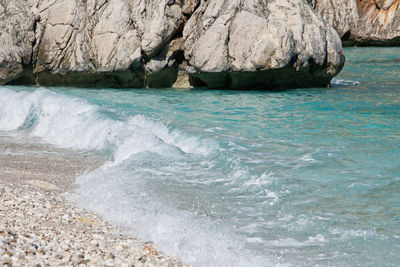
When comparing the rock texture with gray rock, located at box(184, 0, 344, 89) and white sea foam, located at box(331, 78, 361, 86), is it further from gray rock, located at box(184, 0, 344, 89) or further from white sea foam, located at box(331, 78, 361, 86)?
gray rock, located at box(184, 0, 344, 89)

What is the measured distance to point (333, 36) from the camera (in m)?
17.2

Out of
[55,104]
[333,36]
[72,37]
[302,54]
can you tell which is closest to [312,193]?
[55,104]

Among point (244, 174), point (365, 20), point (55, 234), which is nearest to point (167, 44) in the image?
point (244, 174)

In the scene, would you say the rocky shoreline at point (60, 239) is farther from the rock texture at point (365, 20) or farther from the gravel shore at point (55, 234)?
the rock texture at point (365, 20)

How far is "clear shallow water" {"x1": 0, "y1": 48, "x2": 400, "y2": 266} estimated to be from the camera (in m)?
4.55

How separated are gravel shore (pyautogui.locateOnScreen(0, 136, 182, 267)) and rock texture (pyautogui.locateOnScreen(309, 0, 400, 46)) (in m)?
37.1

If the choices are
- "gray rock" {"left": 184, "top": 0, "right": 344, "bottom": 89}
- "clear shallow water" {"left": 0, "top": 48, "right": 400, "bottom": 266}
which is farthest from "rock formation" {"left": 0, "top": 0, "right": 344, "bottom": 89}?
"clear shallow water" {"left": 0, "top": 48, "right": 400, "bottom": 266}

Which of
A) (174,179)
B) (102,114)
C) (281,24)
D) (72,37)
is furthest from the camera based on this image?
(72,37)

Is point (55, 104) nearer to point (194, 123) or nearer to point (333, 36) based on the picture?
point (194, 123)

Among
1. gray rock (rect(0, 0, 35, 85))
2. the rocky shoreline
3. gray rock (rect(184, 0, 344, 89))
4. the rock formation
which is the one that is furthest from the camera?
gray rock (rect(0, 0, 35, 85))

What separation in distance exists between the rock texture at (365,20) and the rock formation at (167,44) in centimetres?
2431

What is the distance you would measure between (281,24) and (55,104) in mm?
7914

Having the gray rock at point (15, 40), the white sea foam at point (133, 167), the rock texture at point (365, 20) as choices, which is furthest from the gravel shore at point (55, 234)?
the rock texture at point (365, 20)

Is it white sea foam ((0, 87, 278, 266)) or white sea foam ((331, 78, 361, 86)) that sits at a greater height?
white sea foam ((331, 78, 361, 86))
